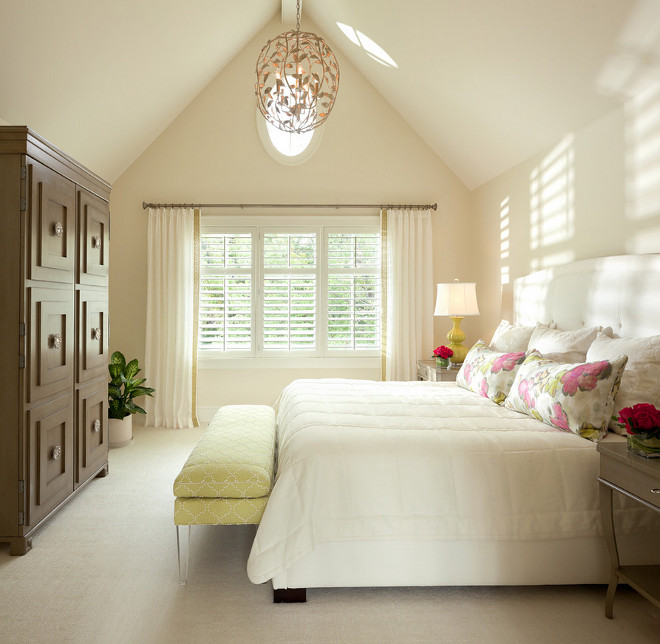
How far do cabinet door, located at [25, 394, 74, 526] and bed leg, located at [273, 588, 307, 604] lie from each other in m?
1.34

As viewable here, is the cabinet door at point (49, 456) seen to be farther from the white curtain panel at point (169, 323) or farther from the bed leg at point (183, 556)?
the white curtain panel at point (169, 323)

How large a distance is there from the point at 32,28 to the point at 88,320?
1667 millimetres

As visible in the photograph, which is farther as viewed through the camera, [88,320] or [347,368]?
[347,368]

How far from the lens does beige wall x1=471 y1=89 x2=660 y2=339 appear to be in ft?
9.77

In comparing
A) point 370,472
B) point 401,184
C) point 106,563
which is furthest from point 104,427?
point 401,184

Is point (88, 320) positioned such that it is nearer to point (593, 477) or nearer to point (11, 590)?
point (11, 590)

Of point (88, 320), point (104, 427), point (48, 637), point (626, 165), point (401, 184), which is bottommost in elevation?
point (48, 637)

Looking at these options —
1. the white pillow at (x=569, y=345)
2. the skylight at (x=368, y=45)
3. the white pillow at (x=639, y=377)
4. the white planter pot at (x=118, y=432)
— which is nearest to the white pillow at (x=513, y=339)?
the white pillow at (x=569, y=345)

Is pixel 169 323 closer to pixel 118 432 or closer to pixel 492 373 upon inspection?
pixel 118 432

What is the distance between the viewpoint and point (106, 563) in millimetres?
2645

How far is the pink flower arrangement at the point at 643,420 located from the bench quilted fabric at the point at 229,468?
141 cm

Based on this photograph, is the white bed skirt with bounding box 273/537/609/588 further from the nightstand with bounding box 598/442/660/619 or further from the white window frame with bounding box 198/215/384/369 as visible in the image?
the white window frame with bounding box 198/215/384/369

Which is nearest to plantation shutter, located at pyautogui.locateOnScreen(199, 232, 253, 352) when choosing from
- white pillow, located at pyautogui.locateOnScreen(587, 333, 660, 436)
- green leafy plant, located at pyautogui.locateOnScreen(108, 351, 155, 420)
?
green leafy plant, located at pyautogui.locateOnScreen(108, 351, 155, 420)

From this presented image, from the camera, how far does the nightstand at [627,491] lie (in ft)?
6.11
